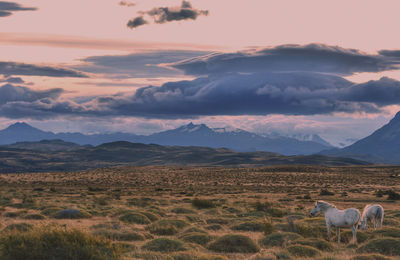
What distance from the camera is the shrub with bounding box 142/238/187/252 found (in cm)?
1838

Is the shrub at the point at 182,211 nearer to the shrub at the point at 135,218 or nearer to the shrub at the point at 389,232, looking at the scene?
the shrub at the point at 135,218

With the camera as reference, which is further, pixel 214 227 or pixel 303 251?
pixel 214 227

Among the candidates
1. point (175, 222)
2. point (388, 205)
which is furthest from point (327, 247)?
point (388, 205)

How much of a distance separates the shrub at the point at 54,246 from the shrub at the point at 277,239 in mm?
9757

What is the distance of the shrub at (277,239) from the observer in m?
20.7

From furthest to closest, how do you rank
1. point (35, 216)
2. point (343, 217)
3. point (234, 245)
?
point (35, 216)
point (343, 217)
point (234, 245)

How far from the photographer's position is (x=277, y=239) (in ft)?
69.2

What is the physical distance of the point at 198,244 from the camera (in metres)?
20.3

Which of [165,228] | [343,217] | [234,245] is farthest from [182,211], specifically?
[343,217]

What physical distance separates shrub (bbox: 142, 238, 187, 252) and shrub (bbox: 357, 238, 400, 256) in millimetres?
7764

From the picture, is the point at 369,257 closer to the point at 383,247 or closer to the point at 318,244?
the point at 383,247

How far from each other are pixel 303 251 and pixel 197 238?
5.58 metres

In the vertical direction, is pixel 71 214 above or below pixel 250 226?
below

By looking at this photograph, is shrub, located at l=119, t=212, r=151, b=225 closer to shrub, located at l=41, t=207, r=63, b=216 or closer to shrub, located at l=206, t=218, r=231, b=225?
shrub, located at l=206, t=218, r=231, b=225
